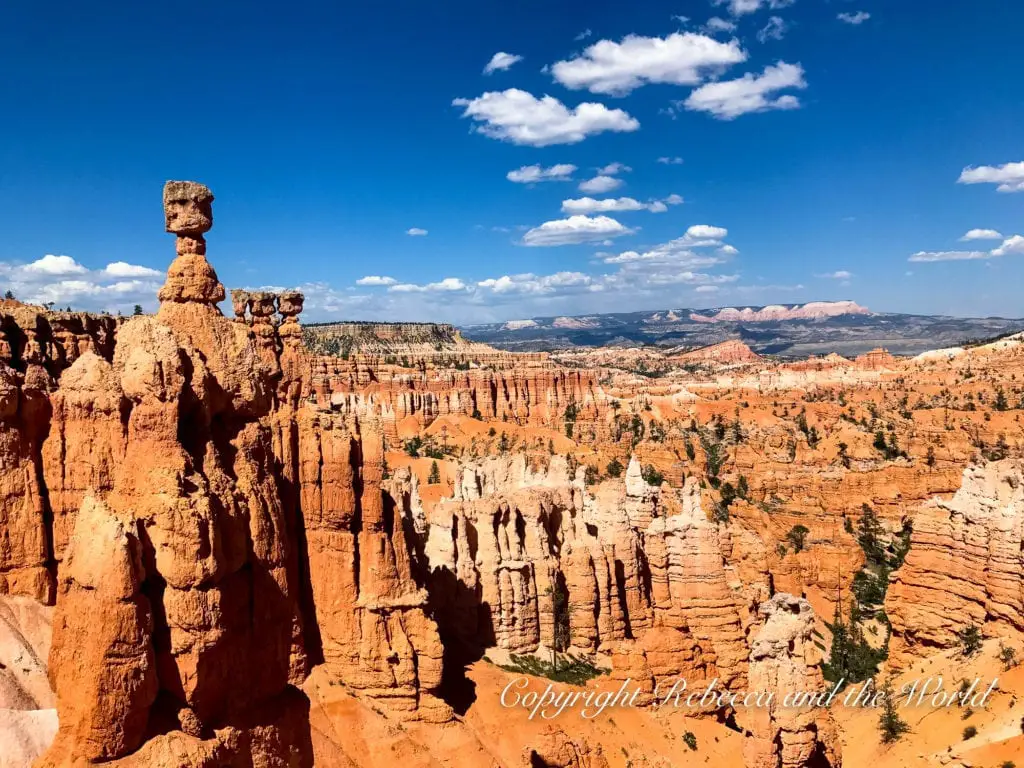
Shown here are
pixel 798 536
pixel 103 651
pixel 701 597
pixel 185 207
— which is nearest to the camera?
pixel 103 651

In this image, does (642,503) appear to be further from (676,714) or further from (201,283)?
(201,283)

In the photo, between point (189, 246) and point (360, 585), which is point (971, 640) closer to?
point (360, 585)

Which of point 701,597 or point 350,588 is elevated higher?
point 350,588

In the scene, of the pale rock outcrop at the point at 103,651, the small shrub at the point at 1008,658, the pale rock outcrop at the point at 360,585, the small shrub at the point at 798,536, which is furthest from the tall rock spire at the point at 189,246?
the small shrub at the point at 798,536

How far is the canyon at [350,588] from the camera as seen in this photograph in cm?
1020

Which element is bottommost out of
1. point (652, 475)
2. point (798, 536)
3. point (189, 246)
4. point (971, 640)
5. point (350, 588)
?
point (971, 640)

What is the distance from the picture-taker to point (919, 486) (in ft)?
137

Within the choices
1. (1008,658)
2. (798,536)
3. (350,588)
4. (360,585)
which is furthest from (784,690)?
(798,536)

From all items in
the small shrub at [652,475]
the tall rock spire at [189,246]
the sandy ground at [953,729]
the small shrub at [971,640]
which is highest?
the tall rock spire at [189,246]

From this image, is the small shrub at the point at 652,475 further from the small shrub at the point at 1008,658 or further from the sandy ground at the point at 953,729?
the small shrub at the point at 1008,658

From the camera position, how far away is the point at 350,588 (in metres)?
14.9

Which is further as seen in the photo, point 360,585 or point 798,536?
point 798,536

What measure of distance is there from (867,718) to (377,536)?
17670mm

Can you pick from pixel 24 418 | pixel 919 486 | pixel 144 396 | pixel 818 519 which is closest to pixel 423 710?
pixel 144 396
